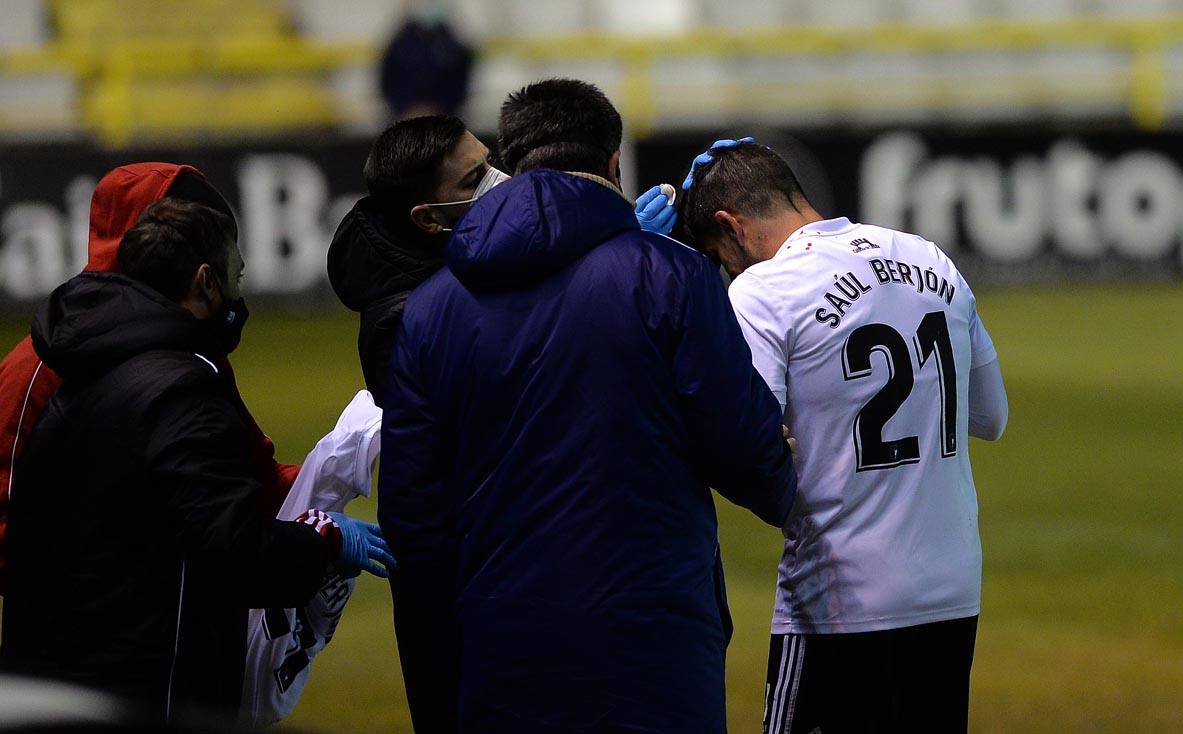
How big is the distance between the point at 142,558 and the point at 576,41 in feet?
52.9

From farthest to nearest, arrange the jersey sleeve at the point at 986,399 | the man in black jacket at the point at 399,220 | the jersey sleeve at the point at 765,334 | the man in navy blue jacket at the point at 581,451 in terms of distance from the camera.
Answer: the jersey sleeve at the point at 986,399 → the man in black jacket at the point at 399,220 → the jersey sleeve at the point at 765,334 → the man in navy blue jacket at the point at 581,451

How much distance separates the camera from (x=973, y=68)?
2039 centimetres

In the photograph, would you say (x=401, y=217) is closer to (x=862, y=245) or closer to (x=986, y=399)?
(x=862, y=245)

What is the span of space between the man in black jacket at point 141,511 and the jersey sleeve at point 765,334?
102cm

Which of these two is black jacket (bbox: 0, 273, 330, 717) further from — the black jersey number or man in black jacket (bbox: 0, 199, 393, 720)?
the black jersey number

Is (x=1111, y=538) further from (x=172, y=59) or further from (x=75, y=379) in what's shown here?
(x=172, y=59)

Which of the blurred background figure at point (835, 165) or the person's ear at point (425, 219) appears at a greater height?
the person's ear at point (425, 219)

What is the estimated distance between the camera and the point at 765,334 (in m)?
3.73

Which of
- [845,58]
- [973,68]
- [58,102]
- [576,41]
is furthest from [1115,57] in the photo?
[58,102]

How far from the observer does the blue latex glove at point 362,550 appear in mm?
3723

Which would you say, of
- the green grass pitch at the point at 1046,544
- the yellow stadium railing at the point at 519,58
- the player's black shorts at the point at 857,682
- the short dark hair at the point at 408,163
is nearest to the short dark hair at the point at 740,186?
the short dark hair at the point at 408,163

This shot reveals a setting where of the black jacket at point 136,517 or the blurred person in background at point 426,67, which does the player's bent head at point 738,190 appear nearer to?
the black jacket at point 136,517

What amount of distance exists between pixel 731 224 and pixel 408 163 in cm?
74

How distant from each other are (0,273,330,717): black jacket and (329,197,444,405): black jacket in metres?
0.38
